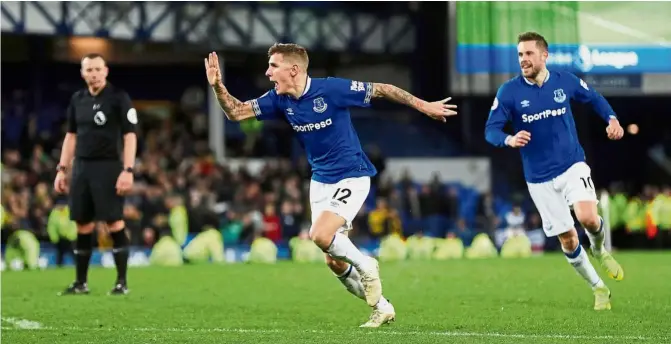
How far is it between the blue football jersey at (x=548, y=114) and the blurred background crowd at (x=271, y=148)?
450 inches

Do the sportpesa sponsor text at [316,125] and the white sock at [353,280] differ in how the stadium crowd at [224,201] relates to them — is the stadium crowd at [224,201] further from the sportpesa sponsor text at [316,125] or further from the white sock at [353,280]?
the sportpesa sponsor text at [316,125]

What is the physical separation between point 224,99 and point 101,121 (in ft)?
13.0

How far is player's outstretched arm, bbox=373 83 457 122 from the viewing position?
9.23 m

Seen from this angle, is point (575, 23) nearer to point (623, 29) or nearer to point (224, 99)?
point (623, 29)

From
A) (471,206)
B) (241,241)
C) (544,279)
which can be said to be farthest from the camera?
(471,206)

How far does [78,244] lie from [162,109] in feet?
57.8

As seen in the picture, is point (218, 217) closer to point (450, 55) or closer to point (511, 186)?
point (450, 55)

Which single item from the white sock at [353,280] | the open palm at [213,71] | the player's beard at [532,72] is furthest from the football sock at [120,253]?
the player's beard at [532,72]

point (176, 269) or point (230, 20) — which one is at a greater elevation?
point (230, 20)

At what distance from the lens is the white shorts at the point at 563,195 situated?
1102cm

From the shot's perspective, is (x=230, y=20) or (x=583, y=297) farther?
(x=230, y=20)

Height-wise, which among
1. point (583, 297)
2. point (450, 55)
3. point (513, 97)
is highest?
point (450, 55)

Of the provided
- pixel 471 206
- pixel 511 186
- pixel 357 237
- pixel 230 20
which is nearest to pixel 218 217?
pixel 357 237

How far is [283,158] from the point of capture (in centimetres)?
2923
